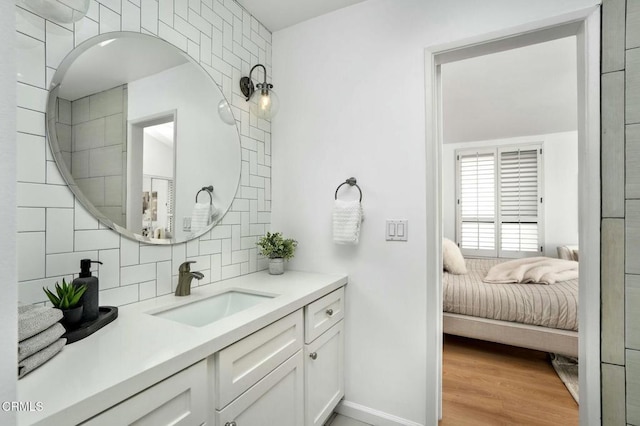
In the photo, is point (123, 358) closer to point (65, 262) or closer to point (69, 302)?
point (69, 302)

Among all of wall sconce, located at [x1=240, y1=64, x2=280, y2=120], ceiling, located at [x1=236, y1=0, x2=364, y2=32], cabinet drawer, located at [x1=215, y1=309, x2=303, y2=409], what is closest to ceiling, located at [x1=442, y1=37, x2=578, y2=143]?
ceiling, located at [x1=236, y1=0, x2=364, y2=32]

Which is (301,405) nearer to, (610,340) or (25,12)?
(610,340)

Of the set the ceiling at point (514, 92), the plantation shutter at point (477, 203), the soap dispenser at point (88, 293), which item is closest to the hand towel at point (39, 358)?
the soap dispenser at point (88, 293)

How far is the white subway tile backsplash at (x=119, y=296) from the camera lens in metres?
1.17

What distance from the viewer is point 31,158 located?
987mm

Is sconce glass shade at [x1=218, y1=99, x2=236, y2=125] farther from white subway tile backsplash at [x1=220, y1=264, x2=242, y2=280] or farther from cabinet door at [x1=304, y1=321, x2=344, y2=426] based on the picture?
cabinet door at [x1=304, y1=321, x2=344, y2=426]

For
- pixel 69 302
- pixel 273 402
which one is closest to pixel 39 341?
pixel 69 302

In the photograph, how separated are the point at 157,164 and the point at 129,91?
319 millimetres

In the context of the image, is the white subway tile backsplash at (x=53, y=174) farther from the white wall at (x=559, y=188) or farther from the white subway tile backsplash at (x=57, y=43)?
the white wall at (x=559, y=188)

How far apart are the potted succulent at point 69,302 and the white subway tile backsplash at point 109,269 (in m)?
0.23

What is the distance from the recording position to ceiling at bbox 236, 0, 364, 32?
72.9 inches

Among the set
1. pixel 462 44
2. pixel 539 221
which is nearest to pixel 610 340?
pixel 462 44

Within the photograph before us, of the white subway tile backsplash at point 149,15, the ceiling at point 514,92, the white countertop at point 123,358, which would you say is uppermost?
the ceiling at point 514,92

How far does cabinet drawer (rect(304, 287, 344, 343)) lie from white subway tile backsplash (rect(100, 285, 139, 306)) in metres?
0.75
